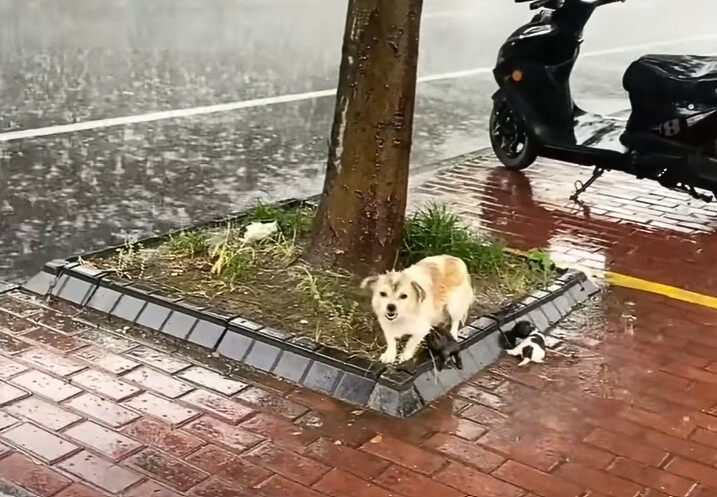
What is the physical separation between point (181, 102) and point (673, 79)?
15.2 feet

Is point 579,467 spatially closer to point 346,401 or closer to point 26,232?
point 346,401

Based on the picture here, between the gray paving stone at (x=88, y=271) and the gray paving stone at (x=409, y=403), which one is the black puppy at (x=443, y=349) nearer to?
the gray paving stone at (x=409, y=403)

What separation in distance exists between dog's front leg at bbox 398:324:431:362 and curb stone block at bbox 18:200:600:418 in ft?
0.13

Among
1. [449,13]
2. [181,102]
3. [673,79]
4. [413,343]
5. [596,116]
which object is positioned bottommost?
[413,343]

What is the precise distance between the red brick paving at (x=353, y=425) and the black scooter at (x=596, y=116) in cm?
157

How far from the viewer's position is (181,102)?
9422 millimetres

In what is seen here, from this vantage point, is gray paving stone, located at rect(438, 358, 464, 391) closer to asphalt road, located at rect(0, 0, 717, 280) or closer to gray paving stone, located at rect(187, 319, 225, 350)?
gray paving stone, located at rect(187, 319, 225, 350)

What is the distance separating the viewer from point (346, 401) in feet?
13.2

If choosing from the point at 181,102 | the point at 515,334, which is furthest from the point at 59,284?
the point at 181,102

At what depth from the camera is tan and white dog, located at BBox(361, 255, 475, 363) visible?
3930 mm

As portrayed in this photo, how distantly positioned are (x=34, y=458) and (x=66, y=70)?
728cm

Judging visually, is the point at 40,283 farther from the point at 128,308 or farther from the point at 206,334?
the point at 206,334

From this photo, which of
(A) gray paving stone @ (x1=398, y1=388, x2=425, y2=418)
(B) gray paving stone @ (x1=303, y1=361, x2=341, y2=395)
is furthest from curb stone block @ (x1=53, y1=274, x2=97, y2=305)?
(A) gray paving stone @ (x1=398, y1=388, x2=425, y2=418)

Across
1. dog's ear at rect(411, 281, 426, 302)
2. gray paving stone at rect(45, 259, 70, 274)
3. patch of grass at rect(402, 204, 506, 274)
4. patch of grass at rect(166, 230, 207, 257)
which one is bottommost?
gray paving stone at rect(45, 259, 70, 274)
